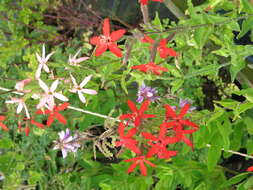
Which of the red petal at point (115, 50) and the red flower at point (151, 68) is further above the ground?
the red petal at point (115, 50)

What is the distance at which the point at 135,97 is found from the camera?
1.48 metres

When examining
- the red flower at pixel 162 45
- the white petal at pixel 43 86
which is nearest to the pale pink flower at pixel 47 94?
the white petal at pixel 43 86

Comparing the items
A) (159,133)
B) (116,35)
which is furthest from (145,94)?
(116,35)

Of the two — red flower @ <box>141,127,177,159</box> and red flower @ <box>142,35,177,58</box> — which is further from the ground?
red flower @ <box>142,35,177,58</box>

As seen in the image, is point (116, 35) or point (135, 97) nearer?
point (116, 35)

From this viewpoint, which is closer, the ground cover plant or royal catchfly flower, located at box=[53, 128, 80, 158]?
the ground cover plant

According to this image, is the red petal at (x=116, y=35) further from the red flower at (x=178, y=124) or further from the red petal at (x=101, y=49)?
the red flower at (x=178, y=124)

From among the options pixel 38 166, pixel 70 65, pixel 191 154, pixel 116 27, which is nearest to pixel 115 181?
pixel 191 154

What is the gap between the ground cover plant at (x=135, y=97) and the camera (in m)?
0.84

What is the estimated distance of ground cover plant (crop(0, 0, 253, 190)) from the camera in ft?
2.77

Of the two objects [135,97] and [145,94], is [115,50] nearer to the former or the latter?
[145,94]

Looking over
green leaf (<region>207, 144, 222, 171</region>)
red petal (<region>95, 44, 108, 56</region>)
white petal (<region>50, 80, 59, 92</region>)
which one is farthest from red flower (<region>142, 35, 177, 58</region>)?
green leaf (<region>207, 144, 222, 171</region>)

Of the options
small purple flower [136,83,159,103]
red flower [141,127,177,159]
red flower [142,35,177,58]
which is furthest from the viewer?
small purple flower [136,83,159,103]

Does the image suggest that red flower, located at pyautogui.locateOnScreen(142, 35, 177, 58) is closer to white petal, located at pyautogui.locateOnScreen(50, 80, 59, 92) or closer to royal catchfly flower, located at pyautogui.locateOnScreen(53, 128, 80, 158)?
white petal, located at pyautogui.locateOnScreen(50, 80, 59, 92)
